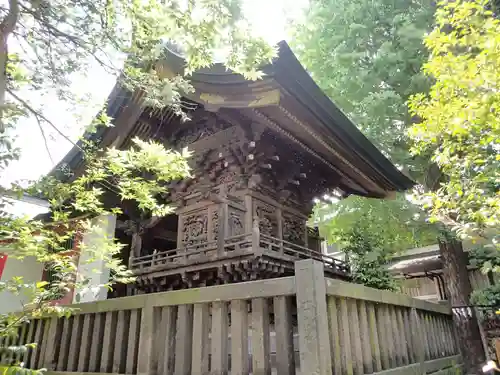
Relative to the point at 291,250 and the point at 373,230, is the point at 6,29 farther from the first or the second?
the point at 373,230

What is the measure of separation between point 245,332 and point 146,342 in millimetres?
1031

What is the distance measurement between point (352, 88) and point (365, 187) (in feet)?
8.53

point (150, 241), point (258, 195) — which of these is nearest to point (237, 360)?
point (258, 195)

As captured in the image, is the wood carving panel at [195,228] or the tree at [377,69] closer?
the wood carving panel at [195,228]

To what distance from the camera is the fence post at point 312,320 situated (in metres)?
2.50

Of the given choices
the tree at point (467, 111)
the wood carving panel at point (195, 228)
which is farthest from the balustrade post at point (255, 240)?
the tree at point (467, 111)

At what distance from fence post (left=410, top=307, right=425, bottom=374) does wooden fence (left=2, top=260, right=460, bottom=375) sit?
11 mm

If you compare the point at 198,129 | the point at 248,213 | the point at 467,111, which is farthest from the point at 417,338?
the point at 198,129

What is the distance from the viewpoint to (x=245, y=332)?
2.90 metres

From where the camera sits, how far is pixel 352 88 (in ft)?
31.2

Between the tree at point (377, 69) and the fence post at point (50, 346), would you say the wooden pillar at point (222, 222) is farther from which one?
the tree at point (377, 69)

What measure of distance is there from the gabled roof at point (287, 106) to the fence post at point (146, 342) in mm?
3259

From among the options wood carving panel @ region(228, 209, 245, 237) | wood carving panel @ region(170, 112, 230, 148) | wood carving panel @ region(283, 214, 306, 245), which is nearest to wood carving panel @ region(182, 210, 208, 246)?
wood carving panel @ region(228, 209, 245, 237)

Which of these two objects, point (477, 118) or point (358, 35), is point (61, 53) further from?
point (358, 35)
